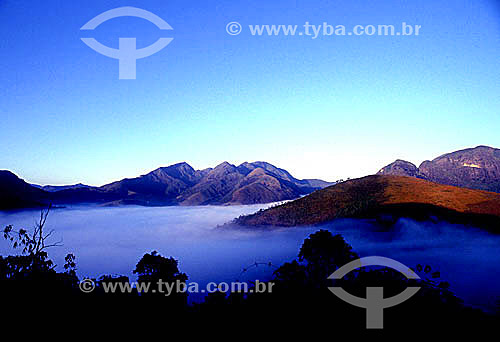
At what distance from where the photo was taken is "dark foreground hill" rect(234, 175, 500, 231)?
420 feet

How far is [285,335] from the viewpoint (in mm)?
29859

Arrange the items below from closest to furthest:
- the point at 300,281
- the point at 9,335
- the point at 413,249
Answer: the point at 9,335, the point at 300,281, the point at 413,249

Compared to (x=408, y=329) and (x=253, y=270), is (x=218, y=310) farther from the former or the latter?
(x=253, y=270)

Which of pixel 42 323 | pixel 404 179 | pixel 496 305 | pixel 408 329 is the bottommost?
pixel 496 305

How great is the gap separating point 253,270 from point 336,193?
73.1 metres

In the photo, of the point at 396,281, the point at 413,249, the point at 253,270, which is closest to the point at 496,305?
the point at 396,281

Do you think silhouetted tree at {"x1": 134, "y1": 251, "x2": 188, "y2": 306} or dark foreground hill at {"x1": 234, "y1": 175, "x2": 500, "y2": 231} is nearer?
silhouetted tree at {"x1": 134, "y1": 251, "x2": 188, "y2": 306}

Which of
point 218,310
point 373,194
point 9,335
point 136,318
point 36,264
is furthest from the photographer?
point 373,194

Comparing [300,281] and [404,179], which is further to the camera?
[404,179]

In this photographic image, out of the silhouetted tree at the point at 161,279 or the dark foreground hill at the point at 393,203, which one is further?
the dark foreground hill at the point at 393,203

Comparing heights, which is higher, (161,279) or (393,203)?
(393,203)

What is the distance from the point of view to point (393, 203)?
148 m

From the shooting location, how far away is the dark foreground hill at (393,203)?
420 feet

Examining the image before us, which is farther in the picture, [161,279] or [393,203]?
[393,203]
